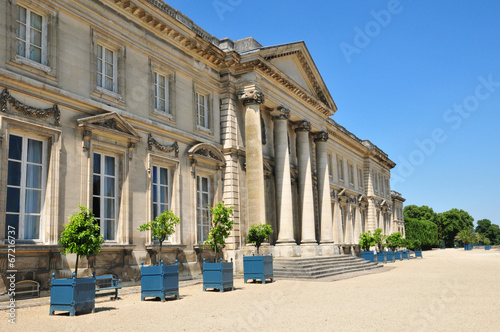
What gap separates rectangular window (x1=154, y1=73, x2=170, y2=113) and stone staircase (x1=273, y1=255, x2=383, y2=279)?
8.31 meters

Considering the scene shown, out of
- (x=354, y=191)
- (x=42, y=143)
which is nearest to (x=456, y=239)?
(x=354, y=191)

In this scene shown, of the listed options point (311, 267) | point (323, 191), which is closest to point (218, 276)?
point (311, 267)

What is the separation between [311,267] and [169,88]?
9.83 m

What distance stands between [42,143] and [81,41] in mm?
3686

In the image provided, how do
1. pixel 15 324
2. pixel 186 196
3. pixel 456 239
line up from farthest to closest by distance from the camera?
pixel 456 239
pixel 186 196
pixel 15 324

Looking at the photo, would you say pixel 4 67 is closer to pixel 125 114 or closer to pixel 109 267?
pixel 125 114

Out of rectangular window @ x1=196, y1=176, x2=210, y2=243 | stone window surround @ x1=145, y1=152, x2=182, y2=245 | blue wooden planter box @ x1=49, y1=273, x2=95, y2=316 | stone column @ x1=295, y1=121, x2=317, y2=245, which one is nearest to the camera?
blue wooden planter box @ x1=49, y1=273, x2=95, y2=316

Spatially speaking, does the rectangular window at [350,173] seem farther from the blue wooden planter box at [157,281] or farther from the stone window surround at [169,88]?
the blue wooden planter box at [157,281]

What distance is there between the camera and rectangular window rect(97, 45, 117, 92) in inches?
625

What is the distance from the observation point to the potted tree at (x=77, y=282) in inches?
385

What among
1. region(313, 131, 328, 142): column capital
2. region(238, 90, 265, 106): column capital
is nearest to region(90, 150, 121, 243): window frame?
region(238, 90, 265, 106): column capital

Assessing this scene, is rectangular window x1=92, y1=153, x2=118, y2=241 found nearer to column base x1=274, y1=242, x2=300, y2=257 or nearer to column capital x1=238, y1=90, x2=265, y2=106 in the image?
column capital x1=238, y1=90, x2=265, y2=106

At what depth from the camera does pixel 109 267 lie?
1491cm

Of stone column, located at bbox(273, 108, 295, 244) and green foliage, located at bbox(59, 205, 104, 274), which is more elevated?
stone column, located at bbox(273, 108, 295, 244)
